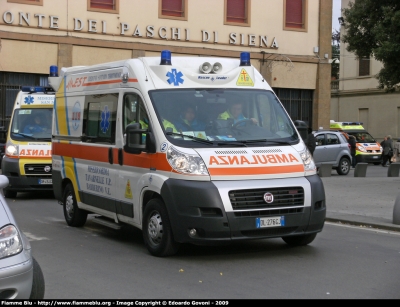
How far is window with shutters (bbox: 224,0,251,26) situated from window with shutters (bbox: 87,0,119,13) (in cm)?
Answer: 541

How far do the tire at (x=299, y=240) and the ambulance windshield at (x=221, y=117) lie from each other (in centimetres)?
128

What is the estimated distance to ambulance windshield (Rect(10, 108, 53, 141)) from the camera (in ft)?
56.3

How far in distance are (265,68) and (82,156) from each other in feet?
79.7

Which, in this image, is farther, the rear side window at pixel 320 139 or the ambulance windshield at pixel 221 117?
the rear side window at pixel 320 139

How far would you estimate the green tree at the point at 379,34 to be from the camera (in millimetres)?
24688

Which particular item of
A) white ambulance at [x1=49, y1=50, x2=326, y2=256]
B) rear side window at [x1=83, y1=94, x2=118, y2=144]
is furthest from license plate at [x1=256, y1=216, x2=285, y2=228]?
rear side window at [x1=83, y1=94, x2=118, y2=144]

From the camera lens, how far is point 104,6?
30875mm

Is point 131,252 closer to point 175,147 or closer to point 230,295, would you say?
point 175,147

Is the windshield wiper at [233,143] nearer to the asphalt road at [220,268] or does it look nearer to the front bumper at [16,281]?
the asphalt road at [220,268]

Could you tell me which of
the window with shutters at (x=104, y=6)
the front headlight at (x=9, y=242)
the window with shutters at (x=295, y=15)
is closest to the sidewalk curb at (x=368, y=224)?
the front headlight at (x=9, y=242)

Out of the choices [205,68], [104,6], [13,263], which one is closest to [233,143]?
[205,68]

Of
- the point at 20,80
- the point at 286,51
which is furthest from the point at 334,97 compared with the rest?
the point at 20,80

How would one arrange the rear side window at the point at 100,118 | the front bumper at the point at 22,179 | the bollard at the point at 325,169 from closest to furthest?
the rear side window at the point at 100,118
the front bumper at the point at 22,179
the bollard at the point at 325,169

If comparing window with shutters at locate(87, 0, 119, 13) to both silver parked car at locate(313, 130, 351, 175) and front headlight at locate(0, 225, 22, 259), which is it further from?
front headlight at locate(0, 225, 22, 259)
